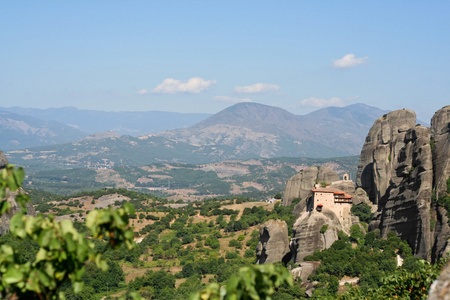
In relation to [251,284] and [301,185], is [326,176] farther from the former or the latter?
[251,284]

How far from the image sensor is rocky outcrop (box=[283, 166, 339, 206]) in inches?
3506

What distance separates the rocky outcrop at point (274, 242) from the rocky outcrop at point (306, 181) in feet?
81.5

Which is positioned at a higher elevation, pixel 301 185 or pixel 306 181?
pixel 306 181

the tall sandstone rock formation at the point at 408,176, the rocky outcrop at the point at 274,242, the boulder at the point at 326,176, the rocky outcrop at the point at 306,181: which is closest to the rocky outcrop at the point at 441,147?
the tall sandstone rock formation at the point at 408,176

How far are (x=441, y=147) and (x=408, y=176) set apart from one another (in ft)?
18.4

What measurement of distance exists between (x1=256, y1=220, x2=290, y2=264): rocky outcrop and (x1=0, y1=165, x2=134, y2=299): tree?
5716 centimetres

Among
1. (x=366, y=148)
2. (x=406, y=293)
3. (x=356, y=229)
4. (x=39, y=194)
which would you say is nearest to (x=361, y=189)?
(x=366, y=148)

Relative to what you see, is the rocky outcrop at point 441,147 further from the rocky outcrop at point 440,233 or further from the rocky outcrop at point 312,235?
the rocky outcrop at point 312,235

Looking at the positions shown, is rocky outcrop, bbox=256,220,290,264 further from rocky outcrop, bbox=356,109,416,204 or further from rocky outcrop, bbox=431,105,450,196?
rocky outcrop, bbox=356,109,416,204

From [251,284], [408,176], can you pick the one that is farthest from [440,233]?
[251,284]

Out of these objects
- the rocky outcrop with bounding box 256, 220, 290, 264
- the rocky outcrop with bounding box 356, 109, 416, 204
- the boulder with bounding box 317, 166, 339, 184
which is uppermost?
the rocky outcrop with bounding box 356, 109, 416, 204

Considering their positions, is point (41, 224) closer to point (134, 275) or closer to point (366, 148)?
point (134, 275)

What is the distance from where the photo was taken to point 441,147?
59.6 metres

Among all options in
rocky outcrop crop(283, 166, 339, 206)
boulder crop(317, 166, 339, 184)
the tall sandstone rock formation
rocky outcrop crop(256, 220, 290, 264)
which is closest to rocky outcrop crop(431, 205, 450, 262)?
the tall sandstone rock formation
